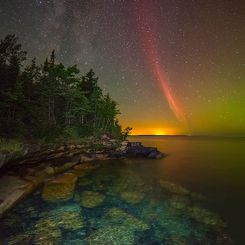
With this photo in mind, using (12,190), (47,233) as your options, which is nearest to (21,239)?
(47,233)

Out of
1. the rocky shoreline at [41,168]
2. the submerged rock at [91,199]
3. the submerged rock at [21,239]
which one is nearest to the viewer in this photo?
the submerged rock at [21,239]

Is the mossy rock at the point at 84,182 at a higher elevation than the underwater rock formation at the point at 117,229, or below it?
higher

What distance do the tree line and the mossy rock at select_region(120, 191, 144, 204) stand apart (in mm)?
14414

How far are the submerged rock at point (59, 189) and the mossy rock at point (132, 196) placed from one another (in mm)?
5025

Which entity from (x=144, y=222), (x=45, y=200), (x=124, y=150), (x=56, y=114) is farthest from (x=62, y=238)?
(x=124, y=150)

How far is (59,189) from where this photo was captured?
20.6 m

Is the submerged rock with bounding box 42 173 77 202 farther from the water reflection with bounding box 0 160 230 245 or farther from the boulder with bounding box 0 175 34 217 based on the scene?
the boulder with bounding box 0 175 34 217

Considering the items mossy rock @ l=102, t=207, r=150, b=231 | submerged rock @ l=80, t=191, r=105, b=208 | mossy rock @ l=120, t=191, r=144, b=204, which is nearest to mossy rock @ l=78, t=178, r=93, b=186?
submerged rock @ l=80, t=191, r=105, b=208

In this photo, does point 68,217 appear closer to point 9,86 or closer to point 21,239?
point 21,239

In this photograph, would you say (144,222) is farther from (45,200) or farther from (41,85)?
(41,85)

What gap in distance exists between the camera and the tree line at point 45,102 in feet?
79.9

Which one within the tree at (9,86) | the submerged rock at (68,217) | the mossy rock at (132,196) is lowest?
the submerged rock at (68,217)

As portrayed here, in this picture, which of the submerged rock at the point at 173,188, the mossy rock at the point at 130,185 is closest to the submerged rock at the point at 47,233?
the mossy rock at the point at 130,185

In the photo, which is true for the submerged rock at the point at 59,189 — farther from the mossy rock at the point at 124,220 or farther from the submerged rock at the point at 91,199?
the mossy rock at the point at 124,220
